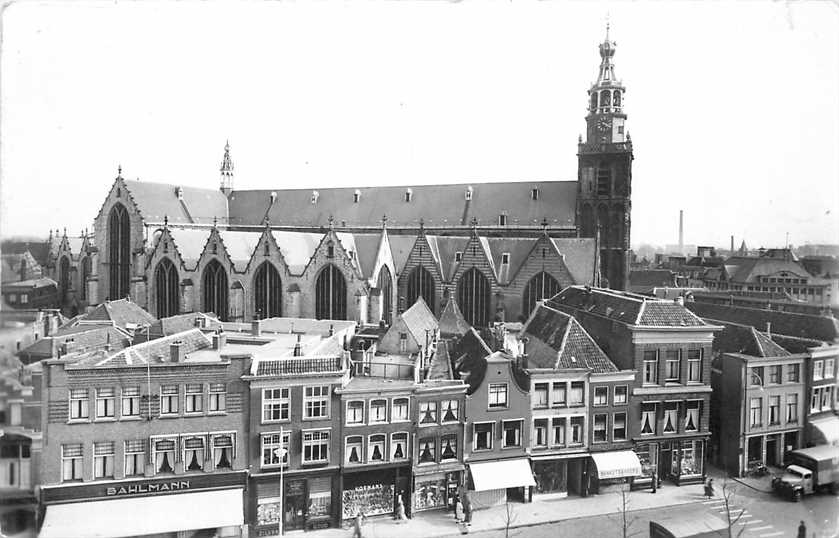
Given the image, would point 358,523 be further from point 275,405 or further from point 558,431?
point 558,431

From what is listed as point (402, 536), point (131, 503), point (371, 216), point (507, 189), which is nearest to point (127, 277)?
point (371, 216)

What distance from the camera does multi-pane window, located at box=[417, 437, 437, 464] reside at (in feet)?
109

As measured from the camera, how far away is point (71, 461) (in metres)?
28.7

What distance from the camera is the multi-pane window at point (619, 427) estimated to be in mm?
36688

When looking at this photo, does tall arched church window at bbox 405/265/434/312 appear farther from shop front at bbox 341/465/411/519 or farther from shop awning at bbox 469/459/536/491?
shop front at bbox 341/465/411/519

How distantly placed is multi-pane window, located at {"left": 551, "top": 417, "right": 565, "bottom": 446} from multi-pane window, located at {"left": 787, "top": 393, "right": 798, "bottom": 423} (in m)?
14.8

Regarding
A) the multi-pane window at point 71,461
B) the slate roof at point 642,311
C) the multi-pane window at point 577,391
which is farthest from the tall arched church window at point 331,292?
the multi-pane window at point 71,461

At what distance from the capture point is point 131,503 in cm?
2867

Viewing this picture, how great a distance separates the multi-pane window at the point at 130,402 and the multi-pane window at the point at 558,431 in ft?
67.5

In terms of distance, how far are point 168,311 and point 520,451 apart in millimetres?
39424

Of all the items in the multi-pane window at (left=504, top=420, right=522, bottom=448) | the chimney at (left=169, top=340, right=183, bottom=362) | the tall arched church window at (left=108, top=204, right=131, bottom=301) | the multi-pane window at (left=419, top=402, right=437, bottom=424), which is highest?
the tall arched church window at (left=108, top=204, right=131, bottom=301)

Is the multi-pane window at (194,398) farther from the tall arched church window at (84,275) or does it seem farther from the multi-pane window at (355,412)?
the tall arched church window at (84,275)

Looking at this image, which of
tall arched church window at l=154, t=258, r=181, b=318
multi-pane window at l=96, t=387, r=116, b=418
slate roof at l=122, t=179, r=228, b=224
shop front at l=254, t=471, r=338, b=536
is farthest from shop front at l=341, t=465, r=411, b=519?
slate roof at l=122, t=179, r=228, b=224

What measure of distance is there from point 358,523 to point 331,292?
A: 28.9 meters
